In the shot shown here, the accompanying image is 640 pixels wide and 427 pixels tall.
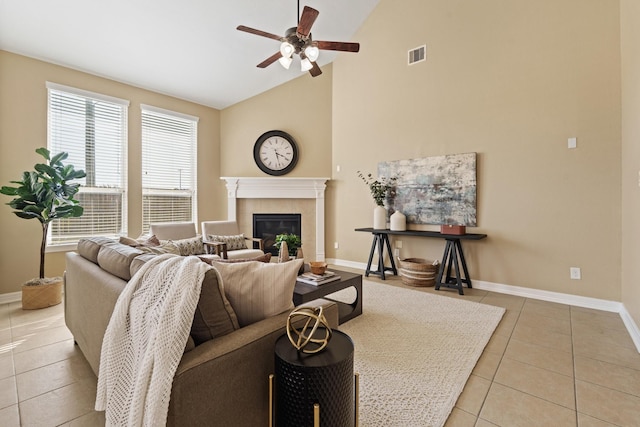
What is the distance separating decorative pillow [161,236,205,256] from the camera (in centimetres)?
365

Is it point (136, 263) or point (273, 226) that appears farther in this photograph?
point (273, 226)

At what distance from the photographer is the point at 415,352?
7.34 feet

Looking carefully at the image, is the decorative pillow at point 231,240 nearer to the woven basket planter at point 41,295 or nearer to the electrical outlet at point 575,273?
the woven basket planter at point 41,295

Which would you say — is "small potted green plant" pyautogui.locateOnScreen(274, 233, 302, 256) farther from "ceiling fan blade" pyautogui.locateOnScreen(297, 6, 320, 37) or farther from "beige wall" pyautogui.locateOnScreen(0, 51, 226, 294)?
"beige wall" pyautogui.locateOnScreen(0, 51, 226, 294)

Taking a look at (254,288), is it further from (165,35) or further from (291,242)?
(165,35)

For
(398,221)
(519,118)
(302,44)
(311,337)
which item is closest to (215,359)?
(311,337)

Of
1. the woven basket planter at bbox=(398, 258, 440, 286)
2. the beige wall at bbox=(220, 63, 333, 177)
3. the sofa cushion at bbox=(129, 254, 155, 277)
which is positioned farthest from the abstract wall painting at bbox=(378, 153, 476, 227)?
the sofa cushion at bbox=(129, 254, 155, 277)

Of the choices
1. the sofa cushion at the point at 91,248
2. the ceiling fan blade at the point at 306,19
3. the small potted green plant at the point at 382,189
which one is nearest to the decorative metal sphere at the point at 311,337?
the sofa cushion at the point at 91,248

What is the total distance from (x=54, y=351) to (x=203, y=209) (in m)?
3.72

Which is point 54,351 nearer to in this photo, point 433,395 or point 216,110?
point 433,395

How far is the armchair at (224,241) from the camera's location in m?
4.05

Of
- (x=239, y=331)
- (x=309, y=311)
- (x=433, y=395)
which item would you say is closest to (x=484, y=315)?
(x=433, y=395)

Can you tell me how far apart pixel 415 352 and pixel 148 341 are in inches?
74.4

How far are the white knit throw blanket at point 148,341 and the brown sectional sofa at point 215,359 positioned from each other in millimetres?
54
